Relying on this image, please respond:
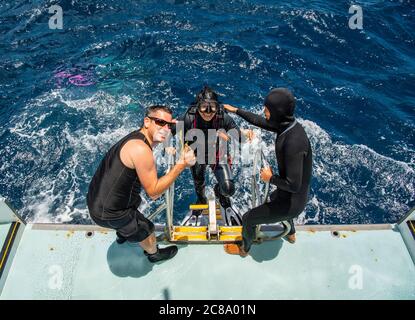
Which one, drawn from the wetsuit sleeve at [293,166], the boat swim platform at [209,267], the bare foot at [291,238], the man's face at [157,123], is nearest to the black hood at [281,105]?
the wetsuit sleeve at [293,166]

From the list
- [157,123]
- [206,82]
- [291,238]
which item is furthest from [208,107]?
[206,82]

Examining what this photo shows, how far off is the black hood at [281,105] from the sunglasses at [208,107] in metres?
1.88

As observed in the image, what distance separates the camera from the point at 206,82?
10758mm

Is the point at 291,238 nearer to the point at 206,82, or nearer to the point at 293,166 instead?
the point at 293,166

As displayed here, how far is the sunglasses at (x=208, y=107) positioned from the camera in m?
5.04

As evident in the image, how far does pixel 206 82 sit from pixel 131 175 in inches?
311

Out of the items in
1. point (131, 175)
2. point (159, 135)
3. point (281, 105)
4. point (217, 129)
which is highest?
point (281, 105)

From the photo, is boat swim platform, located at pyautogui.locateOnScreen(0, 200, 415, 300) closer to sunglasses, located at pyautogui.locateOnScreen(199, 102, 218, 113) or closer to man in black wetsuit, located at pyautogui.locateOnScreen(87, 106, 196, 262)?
man in black wetsuit, located at pyautogui.locateOnScreen(87, 106, 196, 262)

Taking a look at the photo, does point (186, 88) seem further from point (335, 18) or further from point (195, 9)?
point (335, 18)

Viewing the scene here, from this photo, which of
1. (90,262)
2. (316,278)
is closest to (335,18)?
(316,278)

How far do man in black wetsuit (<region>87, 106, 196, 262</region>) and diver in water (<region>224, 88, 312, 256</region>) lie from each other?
0.93 m

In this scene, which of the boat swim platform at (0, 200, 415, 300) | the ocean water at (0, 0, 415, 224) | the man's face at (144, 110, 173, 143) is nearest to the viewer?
the man's face at (144, 110, 173, 143)

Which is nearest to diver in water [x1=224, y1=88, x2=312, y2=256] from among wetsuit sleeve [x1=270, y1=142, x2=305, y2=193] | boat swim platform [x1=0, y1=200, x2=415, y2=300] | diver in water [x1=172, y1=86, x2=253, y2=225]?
wetsuit sleeve [x1=270, y1=142, x2=305, y2=193]

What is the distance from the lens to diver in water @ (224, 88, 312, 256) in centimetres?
321
